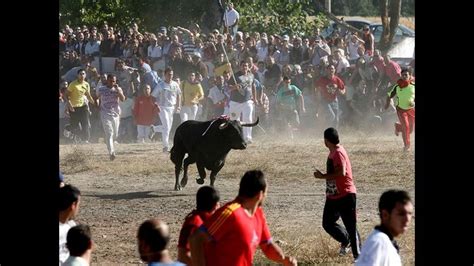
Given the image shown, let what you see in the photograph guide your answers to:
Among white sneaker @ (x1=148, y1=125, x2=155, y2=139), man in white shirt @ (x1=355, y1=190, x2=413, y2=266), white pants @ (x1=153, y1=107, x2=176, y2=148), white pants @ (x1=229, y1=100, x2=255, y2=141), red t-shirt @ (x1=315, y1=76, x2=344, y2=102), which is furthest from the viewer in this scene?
red t-shirt @ (x1=315, y1=76, x2=344, y2=102)

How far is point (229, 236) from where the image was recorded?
8.95m

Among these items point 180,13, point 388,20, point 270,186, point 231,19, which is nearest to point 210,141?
point 270,186

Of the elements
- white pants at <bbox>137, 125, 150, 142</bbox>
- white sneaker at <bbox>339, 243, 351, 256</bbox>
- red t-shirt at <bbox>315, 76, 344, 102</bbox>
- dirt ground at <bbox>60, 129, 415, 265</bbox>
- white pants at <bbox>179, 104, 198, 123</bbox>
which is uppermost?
red t-shirt at <bbox>315, 76, 344, 102</bbox>

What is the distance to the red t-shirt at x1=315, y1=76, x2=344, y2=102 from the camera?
96.1ft

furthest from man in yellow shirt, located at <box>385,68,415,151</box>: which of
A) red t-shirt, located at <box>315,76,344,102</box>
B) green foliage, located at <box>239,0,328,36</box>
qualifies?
green foliage, located at <box>239,0,328,36</box>

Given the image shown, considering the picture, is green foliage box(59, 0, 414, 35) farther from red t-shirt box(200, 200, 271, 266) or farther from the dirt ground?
red t-shirt box(200, 200, 271, 266)

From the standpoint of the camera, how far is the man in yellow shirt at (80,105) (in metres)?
27.8

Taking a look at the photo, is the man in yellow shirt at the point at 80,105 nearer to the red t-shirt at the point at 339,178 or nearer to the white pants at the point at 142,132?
the white pants at the point at 142,132

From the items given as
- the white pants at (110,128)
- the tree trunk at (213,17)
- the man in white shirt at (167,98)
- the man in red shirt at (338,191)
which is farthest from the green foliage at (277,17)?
the man in red shirt at (338,191)

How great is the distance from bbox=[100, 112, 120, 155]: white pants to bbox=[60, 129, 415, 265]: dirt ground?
365mm

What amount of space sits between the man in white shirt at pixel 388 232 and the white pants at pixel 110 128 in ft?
56.9

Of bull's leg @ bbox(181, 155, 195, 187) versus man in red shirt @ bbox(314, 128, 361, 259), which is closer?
man in red shirt @ bbox(314, 128, 361, 259)
